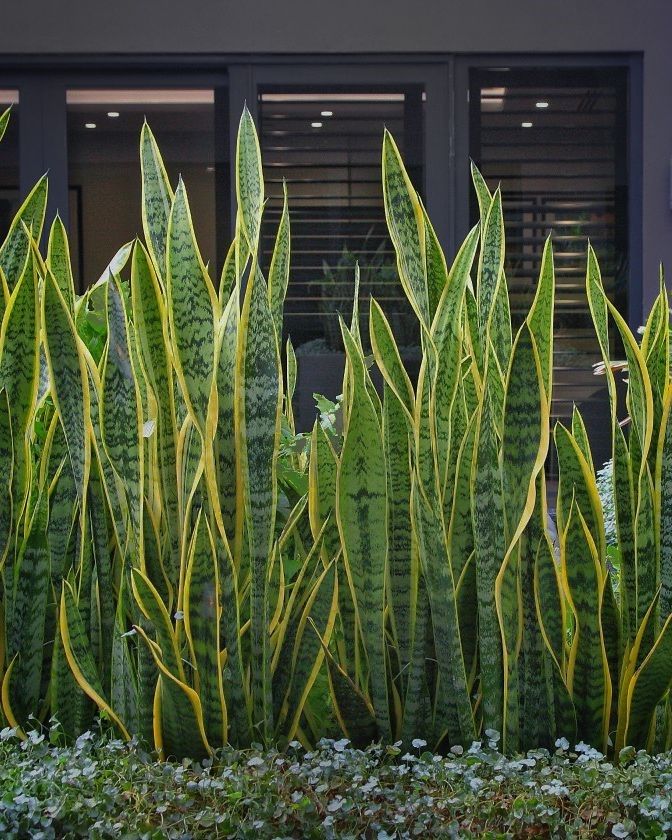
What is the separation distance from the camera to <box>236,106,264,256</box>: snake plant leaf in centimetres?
108

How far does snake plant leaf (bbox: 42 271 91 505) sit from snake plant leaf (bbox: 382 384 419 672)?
321 millimetres

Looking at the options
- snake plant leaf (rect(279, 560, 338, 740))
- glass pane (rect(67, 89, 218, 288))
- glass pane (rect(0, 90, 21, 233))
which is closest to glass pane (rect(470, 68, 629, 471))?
glass pane (rect(67, 89, 218, 288))

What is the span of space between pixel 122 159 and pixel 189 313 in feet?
12.6

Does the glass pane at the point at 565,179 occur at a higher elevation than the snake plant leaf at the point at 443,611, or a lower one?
higher

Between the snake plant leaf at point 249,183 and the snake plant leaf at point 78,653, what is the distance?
412 millimetres

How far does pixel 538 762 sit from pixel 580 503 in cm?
27

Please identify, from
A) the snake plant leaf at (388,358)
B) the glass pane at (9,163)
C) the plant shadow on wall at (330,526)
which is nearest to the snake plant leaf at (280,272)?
the plant shadow on wall at (330,526)

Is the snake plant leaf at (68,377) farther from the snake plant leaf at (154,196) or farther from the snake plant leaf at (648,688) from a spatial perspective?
the snake plant leaf at (648,688)

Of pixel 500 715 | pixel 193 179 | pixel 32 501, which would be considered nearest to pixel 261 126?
pixel 193 179

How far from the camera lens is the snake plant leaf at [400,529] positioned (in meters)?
1.12

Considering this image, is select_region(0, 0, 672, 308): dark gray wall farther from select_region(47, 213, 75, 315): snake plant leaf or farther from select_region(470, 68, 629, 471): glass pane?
select_region(47, 213, 75, 315): snake plant leaf

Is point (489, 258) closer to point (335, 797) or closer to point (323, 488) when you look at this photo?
point (323, 488)

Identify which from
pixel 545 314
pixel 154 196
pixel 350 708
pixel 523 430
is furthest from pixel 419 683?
pixel 154 196
